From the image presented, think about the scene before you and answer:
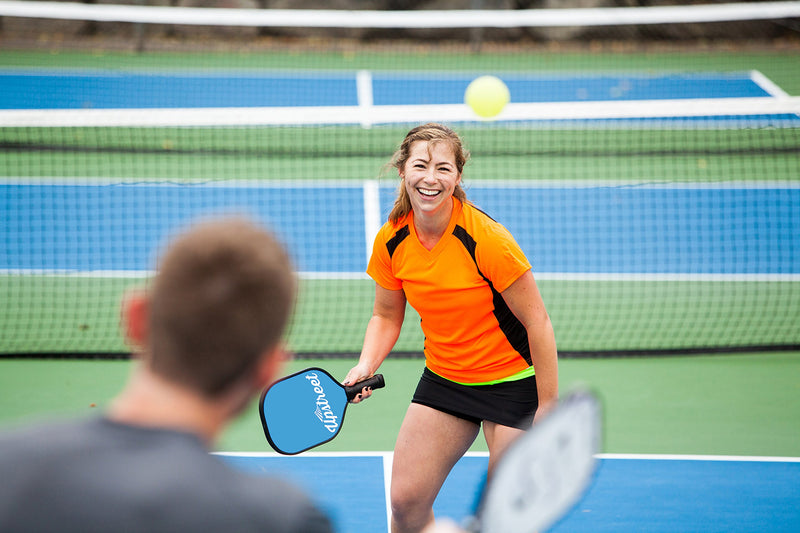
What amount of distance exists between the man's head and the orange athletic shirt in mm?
2369

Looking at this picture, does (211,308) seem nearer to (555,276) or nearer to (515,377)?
(515,377)

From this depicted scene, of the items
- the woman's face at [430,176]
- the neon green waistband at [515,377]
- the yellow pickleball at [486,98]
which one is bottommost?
the neon green waistband at [515,377]

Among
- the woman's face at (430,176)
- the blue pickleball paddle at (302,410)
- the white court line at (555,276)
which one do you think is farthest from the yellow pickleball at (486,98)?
the blue pickleball paddle at (302,410)

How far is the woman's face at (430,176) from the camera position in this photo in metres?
3.97

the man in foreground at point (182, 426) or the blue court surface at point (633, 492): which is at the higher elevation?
the man in foreground at point (182, 426)

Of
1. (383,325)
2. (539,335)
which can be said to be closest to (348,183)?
(383,325)

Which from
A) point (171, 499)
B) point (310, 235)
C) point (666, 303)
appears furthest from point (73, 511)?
point (310, 235)

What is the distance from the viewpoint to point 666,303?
8523 millimetres

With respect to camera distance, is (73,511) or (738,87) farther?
(738,87)

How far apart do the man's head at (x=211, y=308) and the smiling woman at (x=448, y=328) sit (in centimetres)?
238

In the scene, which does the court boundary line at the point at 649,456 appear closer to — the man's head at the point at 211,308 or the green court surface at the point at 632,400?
the green court surface at the point at 632,400

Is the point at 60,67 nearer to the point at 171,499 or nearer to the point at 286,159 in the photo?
the point at 286,159

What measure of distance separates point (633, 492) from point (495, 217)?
18.6 ft

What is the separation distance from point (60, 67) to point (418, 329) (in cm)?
1145
